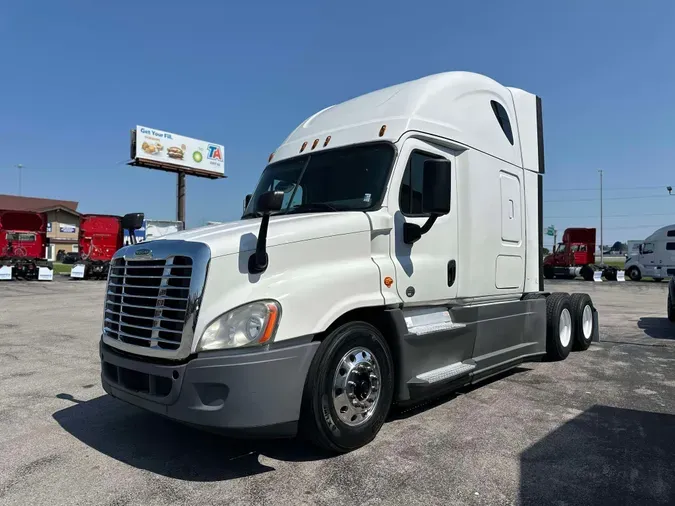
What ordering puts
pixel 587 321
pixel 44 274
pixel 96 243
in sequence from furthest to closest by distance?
pixel 96 243 → pixel 44 274 → pixel 587 321

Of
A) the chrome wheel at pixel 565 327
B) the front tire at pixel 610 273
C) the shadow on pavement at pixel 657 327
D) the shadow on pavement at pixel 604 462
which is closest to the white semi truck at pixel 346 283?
the shadow on pavement at pixel 604 462

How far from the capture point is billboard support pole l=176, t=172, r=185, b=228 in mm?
40188

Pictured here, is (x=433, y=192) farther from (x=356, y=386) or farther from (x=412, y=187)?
(x=356, y=386)

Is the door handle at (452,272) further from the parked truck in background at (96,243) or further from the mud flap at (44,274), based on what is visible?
the mud flap at (44,274)

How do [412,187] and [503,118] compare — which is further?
[503,118]

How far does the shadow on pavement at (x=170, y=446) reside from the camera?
146 inches

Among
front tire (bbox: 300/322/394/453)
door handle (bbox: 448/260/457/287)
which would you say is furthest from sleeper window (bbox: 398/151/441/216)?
front tire (bbox: 300/322/394/453)

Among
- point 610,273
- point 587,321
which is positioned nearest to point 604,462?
point 587,321

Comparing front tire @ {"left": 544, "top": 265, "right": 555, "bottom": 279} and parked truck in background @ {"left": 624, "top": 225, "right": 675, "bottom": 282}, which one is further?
front tire @ {"left": 544, "top": 265, "right": 555, "bottom": 279}

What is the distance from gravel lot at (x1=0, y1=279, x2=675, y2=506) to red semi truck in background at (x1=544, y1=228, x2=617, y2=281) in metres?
30.0

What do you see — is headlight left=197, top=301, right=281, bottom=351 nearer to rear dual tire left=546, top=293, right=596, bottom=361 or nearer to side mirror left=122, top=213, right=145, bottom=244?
side mirror left=122, top=213, right=145, bottom=244

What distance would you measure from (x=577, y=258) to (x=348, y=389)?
34.1 m

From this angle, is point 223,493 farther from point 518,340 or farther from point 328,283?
point 518,340

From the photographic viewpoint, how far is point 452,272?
202 inches
